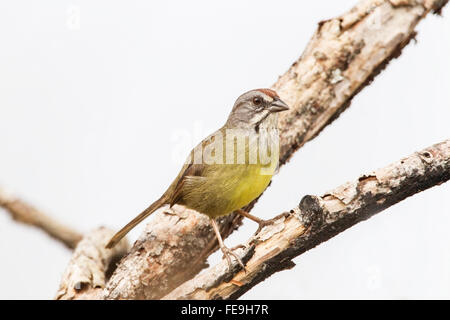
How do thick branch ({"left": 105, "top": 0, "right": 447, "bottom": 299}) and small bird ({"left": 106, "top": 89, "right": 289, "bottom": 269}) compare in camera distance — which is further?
thick branch ({"left": 105, "top": 0, "right": 447, "bottom": 299})

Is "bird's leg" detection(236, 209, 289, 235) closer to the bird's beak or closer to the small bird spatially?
the small bird

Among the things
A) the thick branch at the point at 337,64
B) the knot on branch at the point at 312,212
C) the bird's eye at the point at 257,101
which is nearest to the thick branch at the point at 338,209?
the knot on branch at the point at 312,212

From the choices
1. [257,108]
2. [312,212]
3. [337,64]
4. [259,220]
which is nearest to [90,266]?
[259,220]

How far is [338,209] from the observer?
3971mm

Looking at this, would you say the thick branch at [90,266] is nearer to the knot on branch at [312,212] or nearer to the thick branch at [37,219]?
the thick branch at [37,219]

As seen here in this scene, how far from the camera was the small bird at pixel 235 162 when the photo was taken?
4711 millimetres

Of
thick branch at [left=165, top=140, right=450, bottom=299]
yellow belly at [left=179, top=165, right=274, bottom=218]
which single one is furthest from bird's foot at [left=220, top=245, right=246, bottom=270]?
yellow belly at [left=179, top=165, right=274, bottom=218]

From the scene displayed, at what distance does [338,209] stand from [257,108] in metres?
1.37

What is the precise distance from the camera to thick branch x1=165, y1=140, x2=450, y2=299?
13.1 feet

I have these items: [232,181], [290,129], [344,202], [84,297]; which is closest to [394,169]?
[344,202]

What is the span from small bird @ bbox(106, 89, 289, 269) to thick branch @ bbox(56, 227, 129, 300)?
925mm

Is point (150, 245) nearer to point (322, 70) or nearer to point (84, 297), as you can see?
point (84, 297)

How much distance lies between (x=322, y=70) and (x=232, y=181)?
1.97m

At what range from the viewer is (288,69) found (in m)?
6.30
